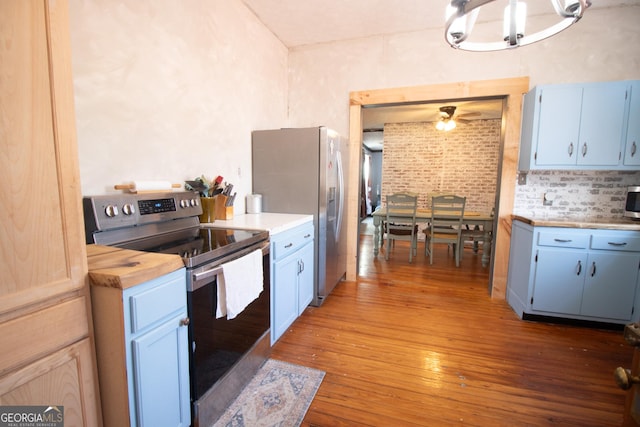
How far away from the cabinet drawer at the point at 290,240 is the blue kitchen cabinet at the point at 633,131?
9.03 ft

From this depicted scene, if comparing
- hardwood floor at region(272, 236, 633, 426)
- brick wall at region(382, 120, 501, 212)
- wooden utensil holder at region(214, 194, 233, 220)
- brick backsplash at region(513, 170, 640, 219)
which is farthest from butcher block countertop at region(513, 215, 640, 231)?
brick wall at region(382, 120, 501, 212)

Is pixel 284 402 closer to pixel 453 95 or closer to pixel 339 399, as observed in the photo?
pixel 339 399

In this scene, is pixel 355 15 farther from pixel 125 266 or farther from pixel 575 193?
pixel 125 266

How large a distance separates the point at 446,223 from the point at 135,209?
156 inches

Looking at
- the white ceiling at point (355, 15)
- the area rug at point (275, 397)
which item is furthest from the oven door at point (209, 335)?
the white ceiling at point (355, 15)

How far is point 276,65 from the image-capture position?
10.3 ft

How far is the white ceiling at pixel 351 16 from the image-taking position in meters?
2.50

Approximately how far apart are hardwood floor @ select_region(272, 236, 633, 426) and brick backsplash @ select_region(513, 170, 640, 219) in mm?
1040

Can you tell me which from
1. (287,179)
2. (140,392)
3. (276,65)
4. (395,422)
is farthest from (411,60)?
(140,392)

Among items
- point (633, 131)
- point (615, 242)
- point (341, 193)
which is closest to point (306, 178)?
point (341, 193)

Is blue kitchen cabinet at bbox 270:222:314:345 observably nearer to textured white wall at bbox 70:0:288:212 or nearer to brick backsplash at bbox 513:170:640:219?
textured white wall at bbox 70:0:288:212

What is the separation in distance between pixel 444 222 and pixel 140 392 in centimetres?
411

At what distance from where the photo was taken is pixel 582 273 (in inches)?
93.0

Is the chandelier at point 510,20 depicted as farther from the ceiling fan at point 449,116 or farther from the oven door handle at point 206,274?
the ceiling fan at point 449,116
